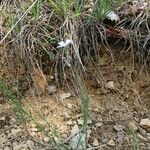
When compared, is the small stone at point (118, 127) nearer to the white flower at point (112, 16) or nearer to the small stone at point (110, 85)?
the small stone at point (110, 85)

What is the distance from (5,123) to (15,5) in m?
0.56

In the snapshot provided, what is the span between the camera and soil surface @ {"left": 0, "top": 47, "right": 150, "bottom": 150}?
166 centimetres

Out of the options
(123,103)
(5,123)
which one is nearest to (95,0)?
(123,103)

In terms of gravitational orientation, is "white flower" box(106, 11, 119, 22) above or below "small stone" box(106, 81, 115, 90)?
above

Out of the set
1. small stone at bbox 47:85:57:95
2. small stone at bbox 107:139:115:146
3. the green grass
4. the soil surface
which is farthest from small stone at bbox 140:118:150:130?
small stone at bbox 47:85:57:95

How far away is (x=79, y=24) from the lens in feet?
6.25

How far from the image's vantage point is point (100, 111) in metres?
1.77

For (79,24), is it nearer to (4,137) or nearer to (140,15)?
(140,15)

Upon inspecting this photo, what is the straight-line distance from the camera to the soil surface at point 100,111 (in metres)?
1.66

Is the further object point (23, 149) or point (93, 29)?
point (93, 29)

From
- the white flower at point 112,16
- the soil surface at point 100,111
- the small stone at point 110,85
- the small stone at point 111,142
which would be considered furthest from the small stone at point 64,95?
the white flower at point 112,16

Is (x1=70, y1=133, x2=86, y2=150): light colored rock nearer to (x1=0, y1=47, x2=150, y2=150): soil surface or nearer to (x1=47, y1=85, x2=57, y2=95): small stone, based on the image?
(x1=0, y1=47, x2=150, y2=150): soil surface

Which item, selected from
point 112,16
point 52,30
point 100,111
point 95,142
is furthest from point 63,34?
point 95,142

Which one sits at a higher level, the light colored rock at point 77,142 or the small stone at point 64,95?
the small stone at point 64,95
